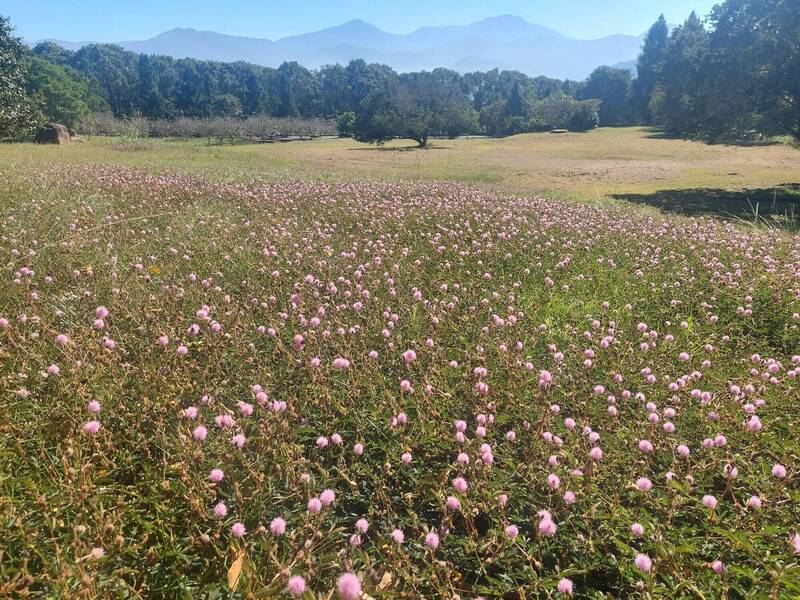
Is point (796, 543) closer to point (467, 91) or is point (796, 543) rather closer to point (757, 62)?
point (757, 62)

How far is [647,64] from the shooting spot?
108 meters

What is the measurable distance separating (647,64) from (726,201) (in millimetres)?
105653

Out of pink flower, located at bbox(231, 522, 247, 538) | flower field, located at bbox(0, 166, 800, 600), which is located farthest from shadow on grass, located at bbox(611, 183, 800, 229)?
pink flower, located at bbox(231, 522, 247, 538)

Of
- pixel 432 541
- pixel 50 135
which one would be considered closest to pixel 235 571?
pixel 432 541

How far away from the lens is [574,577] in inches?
97.7

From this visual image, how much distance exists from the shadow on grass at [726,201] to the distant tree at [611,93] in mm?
90543

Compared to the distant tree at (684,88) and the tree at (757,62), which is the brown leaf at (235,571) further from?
the distant tree at (684,88)

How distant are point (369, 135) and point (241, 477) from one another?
72.7 meters

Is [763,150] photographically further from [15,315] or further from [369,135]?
[15,315]

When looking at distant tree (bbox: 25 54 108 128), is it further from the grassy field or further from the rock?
the grassy field

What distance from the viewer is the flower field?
228 centimetres

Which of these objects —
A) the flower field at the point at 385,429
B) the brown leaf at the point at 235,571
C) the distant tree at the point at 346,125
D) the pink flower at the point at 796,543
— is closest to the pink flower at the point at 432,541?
the flower field at the point at 385,429

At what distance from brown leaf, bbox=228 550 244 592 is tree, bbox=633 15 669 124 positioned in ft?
344

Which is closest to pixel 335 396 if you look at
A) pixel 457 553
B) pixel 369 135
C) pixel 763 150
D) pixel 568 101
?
pixel 457 553
